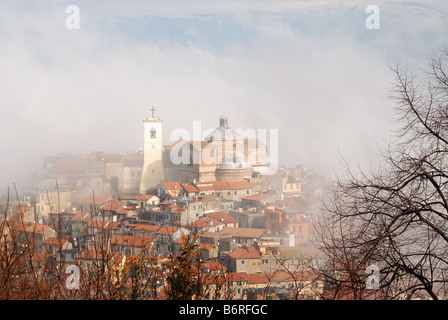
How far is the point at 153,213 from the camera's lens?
12.1m

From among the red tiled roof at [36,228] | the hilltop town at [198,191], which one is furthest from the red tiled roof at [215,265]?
the hilltop town at [198,191]

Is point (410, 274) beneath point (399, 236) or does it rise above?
beneath

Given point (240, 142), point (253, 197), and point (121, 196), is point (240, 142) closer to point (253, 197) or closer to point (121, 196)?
point (253, 197)

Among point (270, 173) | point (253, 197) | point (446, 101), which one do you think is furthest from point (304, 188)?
point (446, 101)

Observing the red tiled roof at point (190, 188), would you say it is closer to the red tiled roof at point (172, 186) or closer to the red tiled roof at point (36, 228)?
the red tiled roof at point (172, 186)

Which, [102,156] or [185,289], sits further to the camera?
[102,156]

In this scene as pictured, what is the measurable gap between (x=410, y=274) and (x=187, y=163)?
54.2ft

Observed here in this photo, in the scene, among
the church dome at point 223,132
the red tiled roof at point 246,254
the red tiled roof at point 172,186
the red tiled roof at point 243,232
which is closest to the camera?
the red tiled roof at point 246,254

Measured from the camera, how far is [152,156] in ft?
59.2

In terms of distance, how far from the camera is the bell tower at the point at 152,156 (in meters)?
17.2

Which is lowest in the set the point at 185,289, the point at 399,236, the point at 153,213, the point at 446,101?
the point at 153,213

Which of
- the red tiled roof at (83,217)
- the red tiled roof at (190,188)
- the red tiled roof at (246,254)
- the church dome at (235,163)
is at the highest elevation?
the church dome at (235,163)
